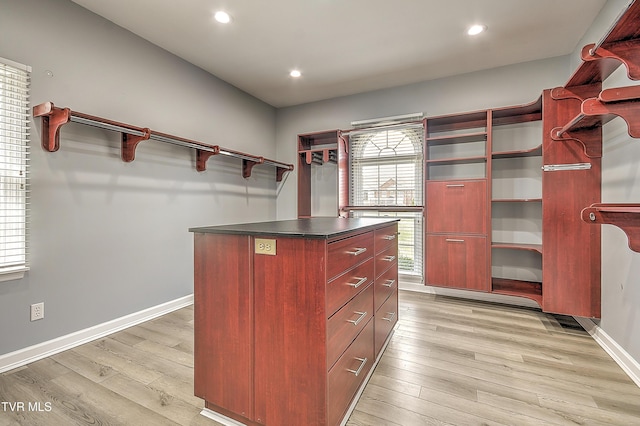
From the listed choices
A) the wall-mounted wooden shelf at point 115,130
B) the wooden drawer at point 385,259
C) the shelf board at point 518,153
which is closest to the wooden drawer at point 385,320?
the wooden drawer at point 385,259

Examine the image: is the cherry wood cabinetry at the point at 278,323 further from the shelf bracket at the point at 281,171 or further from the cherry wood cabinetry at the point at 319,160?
the shelf bracket at the point at 281,171

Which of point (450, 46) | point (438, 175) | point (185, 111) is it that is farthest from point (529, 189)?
point (185, 111)

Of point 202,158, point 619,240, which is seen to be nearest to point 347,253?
point 619,240

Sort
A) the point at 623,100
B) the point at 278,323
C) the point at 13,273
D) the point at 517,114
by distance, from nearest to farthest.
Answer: the point at 278,323 < the point at 623,100 < the point at 13,273 < the point at 517,114

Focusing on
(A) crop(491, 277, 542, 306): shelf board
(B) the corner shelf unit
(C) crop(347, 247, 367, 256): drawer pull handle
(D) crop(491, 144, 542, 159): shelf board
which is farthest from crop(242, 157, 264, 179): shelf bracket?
(B) the corner shelf unit

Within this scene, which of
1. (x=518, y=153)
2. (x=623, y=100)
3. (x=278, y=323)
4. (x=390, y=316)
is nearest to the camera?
(x=278, y=323)

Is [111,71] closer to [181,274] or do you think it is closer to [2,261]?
[2,261]

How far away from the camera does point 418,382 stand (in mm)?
1828

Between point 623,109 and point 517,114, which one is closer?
point 623,109

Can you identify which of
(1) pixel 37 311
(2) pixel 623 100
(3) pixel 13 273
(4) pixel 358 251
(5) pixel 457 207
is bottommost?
(1) pixel 37 311

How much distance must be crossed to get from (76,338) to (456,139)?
4294 mm

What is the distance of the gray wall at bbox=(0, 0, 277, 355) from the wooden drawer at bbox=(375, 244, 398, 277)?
2.30 meters

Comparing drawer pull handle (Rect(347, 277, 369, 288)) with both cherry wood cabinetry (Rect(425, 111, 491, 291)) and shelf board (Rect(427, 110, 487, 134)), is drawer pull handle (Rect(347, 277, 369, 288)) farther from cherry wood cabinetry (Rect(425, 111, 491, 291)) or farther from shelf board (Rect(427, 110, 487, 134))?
shelf board (Rect(427, 110, 487, 134))

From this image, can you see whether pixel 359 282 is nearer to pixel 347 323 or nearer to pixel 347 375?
pixel 347 323
